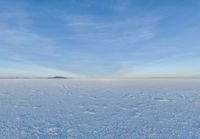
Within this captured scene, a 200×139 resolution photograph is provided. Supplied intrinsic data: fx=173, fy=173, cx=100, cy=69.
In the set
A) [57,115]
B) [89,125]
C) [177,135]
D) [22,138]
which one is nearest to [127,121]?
[89,125]

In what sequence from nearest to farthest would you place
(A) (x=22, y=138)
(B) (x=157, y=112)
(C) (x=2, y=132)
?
(A) (x=22, y=138)
(C) (x=2, y=132)
(B) (x=157, y=112)

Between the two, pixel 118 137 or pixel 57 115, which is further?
pixel 57 115

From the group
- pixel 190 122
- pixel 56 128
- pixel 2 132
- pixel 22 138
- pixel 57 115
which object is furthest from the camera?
pixel 57 115

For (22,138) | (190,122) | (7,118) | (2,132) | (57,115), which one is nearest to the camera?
(22,138)

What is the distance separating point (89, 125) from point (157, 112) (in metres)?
2.75

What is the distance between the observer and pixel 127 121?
503cm

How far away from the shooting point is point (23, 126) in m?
4.58

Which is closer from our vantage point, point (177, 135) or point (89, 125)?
point (177, 135)

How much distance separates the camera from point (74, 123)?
16.1 ft

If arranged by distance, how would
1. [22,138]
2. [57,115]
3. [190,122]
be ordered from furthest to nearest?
[57,115], [190,122], [22,138]

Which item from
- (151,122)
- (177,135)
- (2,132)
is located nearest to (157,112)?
(151,122)

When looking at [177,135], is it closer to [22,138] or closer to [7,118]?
[22,138]

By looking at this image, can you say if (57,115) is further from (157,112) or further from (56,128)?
(157,112)

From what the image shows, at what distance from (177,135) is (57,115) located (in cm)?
366
